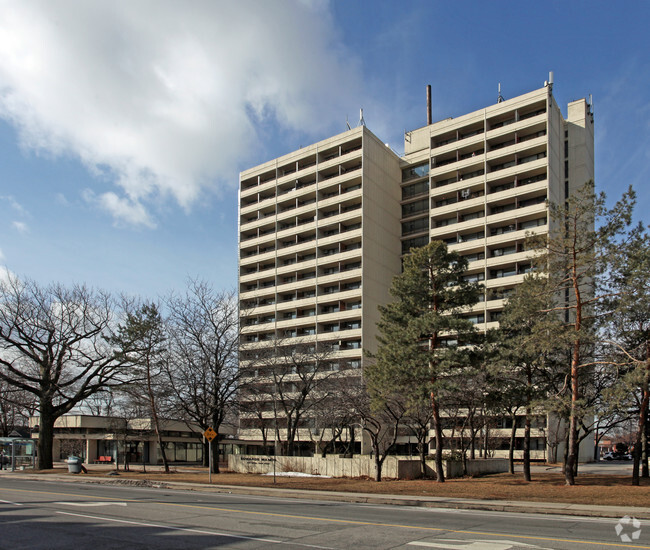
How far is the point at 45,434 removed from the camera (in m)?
42.3

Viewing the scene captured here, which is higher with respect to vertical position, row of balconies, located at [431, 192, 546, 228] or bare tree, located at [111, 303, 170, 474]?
row of balconies, located at [431, 192, 546, 228]

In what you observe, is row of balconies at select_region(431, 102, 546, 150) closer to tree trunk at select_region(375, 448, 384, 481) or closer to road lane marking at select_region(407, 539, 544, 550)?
tree trunk at select_region(375, 448, 384, 481)

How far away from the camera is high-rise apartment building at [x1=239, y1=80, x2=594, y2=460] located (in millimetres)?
68688

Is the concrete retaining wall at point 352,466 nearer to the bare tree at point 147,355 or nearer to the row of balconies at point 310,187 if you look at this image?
the bare tree at point 147,355

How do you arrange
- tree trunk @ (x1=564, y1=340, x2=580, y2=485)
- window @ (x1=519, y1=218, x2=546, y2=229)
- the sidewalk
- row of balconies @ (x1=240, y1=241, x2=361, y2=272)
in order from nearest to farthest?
the sidewalk < tree trunk @ (x1=564, y1=340, x2=580, y2=485) < window @ (x1=519, y1=218, x2=546, y2=229) < row of balconies @ (x1=240, y1=241, x2=361, y2=272)

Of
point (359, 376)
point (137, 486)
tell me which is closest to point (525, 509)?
point (137, 486)

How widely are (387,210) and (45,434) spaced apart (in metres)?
52.8

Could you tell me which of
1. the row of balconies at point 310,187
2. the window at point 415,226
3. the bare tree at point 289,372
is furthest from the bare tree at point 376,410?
the window at point 415,226

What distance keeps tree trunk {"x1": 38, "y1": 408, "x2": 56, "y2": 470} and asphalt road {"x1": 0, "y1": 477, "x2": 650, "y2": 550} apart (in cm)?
2410

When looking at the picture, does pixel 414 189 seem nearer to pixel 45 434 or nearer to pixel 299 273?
pixel 299 273

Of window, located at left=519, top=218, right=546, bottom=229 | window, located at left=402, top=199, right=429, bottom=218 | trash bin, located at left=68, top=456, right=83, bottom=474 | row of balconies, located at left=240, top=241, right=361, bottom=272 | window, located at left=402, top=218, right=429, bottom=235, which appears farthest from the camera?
window, located at left=402, top=199, right=429, bottom=218

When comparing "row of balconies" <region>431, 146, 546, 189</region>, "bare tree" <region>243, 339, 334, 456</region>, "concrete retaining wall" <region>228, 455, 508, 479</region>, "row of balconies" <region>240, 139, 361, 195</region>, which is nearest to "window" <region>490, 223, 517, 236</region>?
"row of balconies" <region>431, 146, 546, 189</region>

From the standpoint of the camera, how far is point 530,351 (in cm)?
2664

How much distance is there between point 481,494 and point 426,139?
6629 cm
